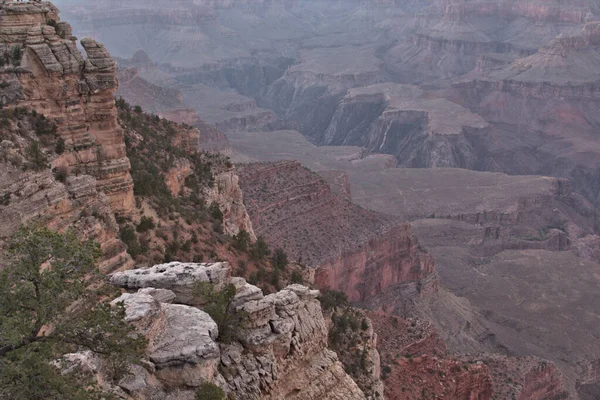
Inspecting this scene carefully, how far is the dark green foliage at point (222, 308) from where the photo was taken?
15062 millimetres

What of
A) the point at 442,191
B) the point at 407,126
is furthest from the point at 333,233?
the point at 407,126

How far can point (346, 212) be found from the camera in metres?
53.3

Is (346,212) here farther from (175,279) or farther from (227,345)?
(227,345)

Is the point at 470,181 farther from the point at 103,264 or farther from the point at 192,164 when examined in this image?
the point at 103,264

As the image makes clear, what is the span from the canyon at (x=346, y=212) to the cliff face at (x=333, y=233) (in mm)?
161

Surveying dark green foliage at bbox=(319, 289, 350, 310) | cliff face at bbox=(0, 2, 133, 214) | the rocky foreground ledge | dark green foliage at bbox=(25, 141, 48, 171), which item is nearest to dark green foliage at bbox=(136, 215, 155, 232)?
cliff face at bbox=(0, 2, 133, 214)

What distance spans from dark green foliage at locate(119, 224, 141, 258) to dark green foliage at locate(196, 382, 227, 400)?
781cm

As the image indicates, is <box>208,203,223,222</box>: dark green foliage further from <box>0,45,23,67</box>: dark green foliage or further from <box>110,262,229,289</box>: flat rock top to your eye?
<box>110,262,229,289</box>: flat rock top

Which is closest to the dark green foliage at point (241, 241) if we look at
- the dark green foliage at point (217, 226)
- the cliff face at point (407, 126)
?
the dark green foliage at point (217, 226)

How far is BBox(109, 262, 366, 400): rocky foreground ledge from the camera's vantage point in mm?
13492

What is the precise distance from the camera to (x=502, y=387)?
108 feet

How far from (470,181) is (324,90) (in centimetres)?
8462

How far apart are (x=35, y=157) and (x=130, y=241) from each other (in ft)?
11.9

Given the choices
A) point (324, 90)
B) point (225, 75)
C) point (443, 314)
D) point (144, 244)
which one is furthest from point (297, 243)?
point (225, 75)
